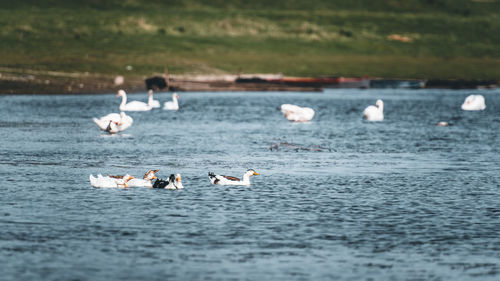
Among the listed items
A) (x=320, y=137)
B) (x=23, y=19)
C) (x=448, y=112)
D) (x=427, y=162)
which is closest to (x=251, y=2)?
(x=23, y=19)

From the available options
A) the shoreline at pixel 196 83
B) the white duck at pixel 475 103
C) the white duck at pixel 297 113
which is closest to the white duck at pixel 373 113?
the white duck at pixel 297 113

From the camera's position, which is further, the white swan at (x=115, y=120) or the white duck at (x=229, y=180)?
the white swan at (x=115, y=120)

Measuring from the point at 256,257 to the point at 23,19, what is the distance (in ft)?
319

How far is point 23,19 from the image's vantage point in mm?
109562

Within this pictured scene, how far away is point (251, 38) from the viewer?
117125 millimetres

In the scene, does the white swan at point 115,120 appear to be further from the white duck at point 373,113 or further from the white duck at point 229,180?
the white duck at point 229,180

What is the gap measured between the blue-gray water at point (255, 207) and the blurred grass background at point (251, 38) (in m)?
48.1

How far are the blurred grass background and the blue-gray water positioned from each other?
48.1 meters

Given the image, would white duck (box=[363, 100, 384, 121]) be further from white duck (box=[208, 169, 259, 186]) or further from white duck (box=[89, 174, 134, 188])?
white duck (box=[89, 174, 134, 188])

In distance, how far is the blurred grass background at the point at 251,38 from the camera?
95.6 m

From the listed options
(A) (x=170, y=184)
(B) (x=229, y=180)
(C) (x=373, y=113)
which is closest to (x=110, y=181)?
(A) (x=170, y=184)

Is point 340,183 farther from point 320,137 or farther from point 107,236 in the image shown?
point 320,137

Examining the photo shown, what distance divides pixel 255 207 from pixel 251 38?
94.9 metres

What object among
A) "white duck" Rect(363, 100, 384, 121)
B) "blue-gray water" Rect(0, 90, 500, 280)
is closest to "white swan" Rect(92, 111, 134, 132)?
"blue-gray water" Rect(0, 90, 500, 280)
